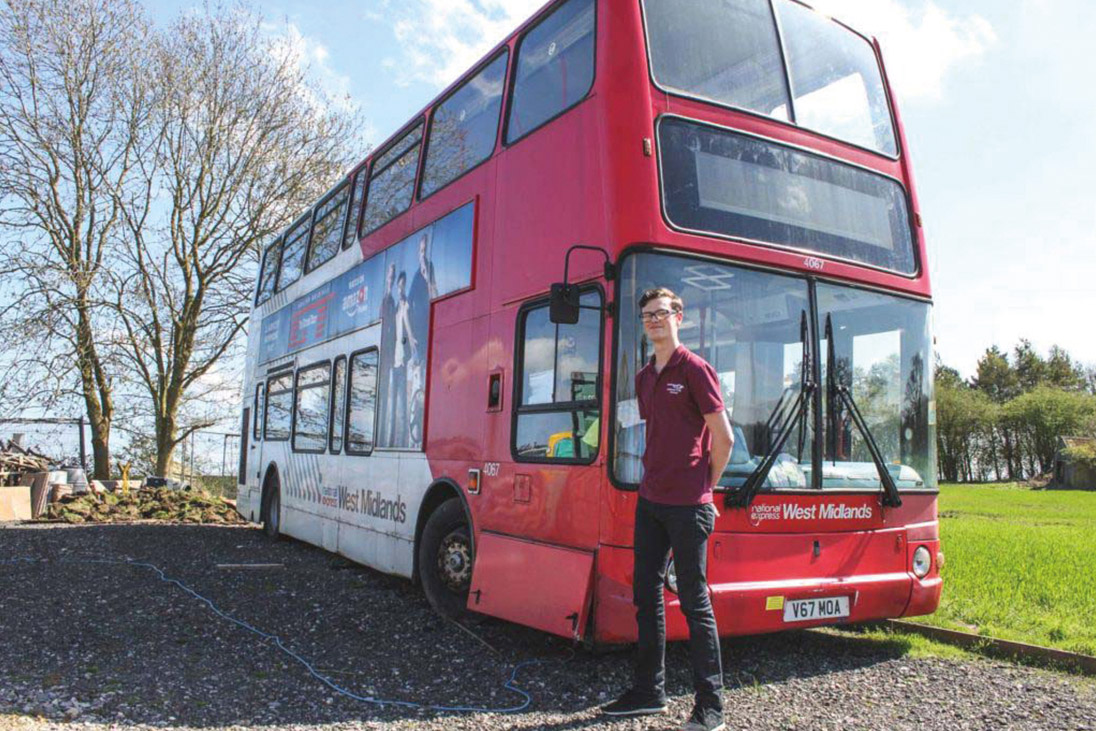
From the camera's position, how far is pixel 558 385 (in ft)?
18.2

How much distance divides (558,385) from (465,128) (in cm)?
294

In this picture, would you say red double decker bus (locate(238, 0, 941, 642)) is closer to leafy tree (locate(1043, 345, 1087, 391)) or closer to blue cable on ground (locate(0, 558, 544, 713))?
blue cable on ground (locate(0, 558, 544, 713))

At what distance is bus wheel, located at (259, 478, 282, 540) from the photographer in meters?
12.3

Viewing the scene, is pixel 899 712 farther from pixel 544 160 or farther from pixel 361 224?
pixel 361 224

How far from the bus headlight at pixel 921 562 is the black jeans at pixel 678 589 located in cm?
209

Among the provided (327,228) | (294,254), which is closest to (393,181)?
(327,228)

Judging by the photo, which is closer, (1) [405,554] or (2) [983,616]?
(2) [983,616]

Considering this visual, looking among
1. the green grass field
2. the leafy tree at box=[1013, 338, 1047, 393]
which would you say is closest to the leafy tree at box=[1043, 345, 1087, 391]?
the leafy tree at box=[1013, 338, 1047, 393]

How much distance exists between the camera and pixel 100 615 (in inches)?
267

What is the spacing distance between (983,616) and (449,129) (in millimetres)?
6031

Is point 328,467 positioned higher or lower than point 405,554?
higher

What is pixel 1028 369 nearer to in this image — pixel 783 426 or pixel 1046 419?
pixel 1046 419

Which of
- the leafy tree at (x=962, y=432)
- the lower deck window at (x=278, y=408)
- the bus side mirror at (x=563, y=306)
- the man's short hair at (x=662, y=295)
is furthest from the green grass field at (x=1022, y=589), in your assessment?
the leafy tree at (x=962, y=432)

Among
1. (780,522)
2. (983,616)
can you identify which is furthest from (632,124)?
(983,616)
